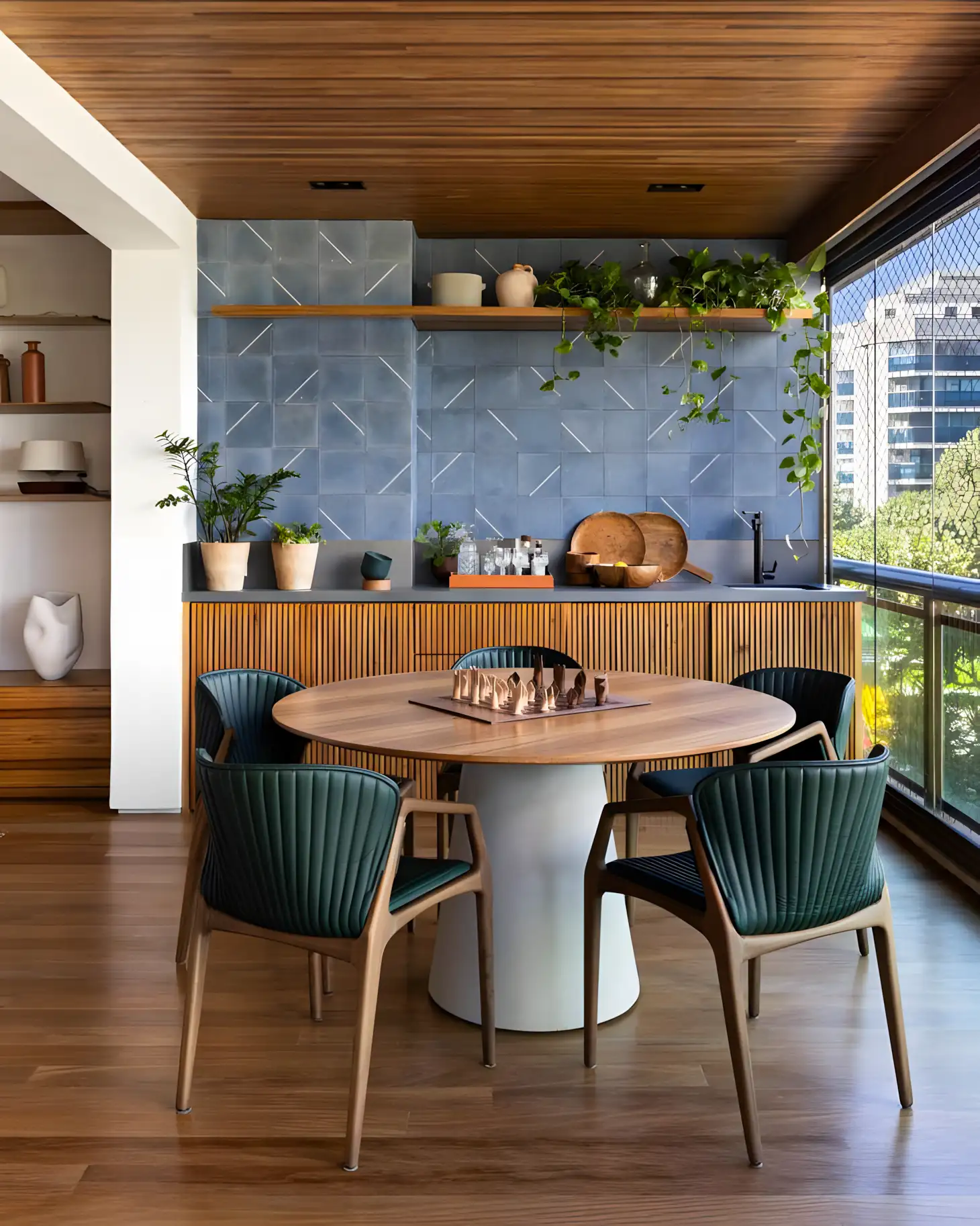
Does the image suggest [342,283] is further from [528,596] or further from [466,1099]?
[466,1099]

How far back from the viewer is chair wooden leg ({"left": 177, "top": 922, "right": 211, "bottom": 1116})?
2527 millimetres

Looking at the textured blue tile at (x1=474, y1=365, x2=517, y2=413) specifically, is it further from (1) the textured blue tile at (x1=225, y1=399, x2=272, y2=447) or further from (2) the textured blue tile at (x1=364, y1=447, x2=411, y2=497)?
(1) the textured blue tile at (x1=225, y1=399, x2=272, y2=447)

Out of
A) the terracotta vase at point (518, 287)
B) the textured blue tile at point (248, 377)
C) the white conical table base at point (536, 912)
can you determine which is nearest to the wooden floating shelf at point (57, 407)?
the textured blue tile at point (248, 377)

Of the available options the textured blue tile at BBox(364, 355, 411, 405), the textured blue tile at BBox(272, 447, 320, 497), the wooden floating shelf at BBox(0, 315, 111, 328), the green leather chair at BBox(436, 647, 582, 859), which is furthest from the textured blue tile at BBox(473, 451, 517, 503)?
the wooden floating shelf at BBox(0, 315, 111, 328)

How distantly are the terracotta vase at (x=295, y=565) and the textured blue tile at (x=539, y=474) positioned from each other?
3.80ft

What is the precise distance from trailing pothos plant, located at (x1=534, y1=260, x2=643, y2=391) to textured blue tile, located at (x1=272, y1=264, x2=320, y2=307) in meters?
1.08

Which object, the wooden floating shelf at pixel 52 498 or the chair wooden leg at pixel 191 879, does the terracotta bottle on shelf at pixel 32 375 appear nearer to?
the wooden floating shelf at pixel 52 498

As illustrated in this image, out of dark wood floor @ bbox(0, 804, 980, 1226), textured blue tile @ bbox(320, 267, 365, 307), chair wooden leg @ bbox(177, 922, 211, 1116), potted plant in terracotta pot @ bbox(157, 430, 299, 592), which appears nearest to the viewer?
dark wood floor @ bbox(0, 804, 980, 1226)

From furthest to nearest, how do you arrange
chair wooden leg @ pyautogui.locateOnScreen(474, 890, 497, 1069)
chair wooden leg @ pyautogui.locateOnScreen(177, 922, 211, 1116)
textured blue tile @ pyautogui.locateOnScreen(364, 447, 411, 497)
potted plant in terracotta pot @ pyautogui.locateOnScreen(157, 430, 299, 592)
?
textured blue tile @ pyautogui.locateOnScreen(364, 447, 411, 497), potted plant in terracotta pot @ pyautogui.locateOnScreen(157, 430, 299, 592), chair wooden leg @ pyautogui.locateOnScreen(474, 890, 497, 1069), chair wooden leg @ pyautogui.locateOnScreen(177, 922, 211, 1116)

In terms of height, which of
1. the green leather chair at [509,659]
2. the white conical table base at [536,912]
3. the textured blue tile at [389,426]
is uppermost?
the textured blue tile at [389,426]

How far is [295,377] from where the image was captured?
18.2ft

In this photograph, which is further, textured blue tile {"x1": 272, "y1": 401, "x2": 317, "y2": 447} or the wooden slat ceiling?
textured blue tile {"x1": 272, "y1": 401, "x2": 317, "y2": 447}

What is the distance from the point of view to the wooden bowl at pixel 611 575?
5.57 m

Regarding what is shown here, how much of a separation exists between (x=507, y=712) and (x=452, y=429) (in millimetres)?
3047
